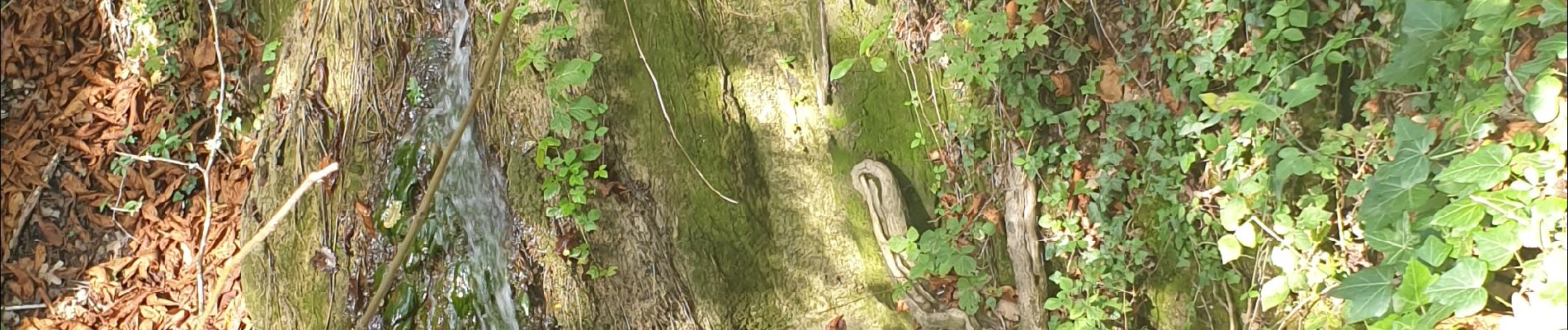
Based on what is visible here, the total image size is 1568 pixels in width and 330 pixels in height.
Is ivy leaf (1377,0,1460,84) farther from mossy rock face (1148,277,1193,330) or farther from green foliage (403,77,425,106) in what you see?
green foliage (403,77,425,106)

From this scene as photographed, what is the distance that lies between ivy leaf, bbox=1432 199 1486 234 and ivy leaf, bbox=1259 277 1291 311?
37cm

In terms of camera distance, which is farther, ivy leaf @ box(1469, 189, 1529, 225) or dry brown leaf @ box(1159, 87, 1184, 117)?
dry brown leaf @ box(1159, 87, 1184, 117)

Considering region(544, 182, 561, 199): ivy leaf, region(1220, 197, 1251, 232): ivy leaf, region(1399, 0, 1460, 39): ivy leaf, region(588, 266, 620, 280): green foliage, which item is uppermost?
region(1399, 0, 1460, 39): ivy leaf

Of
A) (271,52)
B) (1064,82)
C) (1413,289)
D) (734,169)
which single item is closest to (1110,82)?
(1064,82)

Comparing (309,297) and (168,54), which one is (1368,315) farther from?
(168,54)

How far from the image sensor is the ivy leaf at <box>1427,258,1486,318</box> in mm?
1745

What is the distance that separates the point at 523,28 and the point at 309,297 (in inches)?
43.4

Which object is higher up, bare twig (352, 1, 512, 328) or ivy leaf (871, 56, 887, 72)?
ivy leaf (871, 56, 887, 72)

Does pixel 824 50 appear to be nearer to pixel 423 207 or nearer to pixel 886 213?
pixel 886 213

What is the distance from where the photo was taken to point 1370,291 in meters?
1.90

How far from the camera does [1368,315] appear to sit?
189cm

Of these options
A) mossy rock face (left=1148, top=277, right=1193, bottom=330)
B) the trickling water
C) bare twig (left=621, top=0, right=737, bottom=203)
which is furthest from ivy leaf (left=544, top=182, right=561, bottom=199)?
mossy rock face (left=1148, top=277, right=1193, bottom=330)

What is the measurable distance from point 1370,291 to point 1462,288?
0.55ft

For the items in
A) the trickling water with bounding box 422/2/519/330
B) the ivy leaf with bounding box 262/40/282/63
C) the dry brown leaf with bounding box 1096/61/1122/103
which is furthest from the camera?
the ivy leaf with bounding box 262/40/282/63
